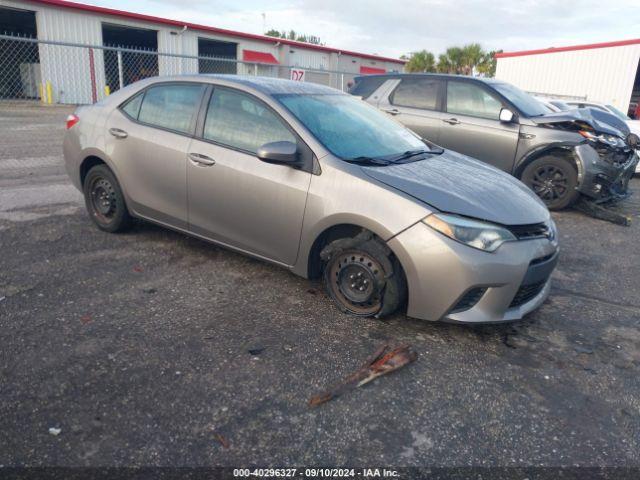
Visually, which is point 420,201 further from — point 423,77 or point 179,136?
point 423,77

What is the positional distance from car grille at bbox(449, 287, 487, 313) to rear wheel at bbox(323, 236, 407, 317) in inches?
14.5

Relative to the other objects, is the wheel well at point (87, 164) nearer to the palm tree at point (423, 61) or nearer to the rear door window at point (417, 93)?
the rear door window at point (417, 93)

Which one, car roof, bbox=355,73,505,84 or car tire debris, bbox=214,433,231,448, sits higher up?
car roof, bbox=355,73,505,84

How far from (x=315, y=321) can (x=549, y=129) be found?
199 inches

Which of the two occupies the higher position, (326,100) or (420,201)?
(326,100)

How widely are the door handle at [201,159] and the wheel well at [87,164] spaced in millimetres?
1258

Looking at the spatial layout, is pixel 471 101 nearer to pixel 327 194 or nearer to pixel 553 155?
pixel 553 155

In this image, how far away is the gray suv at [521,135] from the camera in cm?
683

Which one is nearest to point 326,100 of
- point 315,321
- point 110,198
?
point 315,321

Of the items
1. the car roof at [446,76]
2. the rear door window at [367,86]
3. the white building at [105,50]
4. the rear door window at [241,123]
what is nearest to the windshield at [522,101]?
the car roof at [446,76]

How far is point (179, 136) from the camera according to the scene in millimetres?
4262

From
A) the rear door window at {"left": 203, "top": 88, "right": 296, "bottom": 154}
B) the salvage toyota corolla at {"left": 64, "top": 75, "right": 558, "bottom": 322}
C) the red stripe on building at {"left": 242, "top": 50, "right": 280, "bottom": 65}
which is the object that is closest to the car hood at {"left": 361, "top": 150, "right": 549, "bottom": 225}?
the salvage toyota corolla at {"left": 64, "top": 75, "right": 558, "bottom": 322}

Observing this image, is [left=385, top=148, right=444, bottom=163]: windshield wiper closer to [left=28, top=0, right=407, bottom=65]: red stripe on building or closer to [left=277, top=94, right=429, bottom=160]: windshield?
[left=277, top=94, right=429, bottom=160]: windshield

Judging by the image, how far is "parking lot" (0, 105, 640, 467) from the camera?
237 cm
